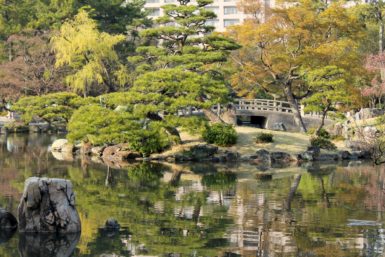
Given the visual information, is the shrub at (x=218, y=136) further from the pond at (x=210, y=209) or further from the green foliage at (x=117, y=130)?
the pond at (x=210, y=209)

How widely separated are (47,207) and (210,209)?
5804mm

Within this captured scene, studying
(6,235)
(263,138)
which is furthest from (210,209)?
(263,138)

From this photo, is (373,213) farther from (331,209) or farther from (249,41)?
(249,41)

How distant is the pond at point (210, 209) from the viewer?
1532cm

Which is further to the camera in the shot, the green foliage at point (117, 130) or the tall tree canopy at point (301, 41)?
the tall tree canopy at point (301, 41)

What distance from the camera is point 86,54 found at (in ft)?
164

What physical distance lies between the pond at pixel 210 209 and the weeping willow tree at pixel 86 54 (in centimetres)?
1612

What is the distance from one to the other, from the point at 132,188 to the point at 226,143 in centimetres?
1225

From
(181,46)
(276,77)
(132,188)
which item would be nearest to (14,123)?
(181,46)

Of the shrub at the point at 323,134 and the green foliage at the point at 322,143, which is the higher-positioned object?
the shrub at the point at 323,134

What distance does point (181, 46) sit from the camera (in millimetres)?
42906

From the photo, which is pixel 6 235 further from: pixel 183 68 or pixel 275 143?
pixel 183 68

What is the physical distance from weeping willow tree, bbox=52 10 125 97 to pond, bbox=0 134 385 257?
52.9 ft

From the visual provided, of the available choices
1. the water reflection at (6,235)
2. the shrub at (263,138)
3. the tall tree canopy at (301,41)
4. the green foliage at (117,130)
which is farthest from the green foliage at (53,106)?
the water reflection at (6,235)
